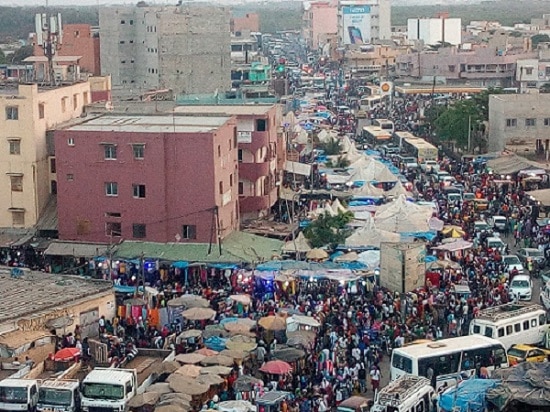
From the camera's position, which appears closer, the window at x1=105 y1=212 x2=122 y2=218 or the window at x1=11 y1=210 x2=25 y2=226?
the window at x1=105 y1=212 x2=122 y2=218

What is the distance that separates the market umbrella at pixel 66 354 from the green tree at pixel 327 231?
8.56 meters

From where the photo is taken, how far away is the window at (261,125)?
2866 cm

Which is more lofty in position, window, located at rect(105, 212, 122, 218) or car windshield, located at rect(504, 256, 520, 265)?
window, located at rect(105, 212, 122, 218)

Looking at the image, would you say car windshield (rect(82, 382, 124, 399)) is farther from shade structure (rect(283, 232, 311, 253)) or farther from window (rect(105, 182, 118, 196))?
window (rect(105, 182, 118, 196))

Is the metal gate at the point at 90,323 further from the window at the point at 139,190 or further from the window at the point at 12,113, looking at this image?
the window at the point at 12,113

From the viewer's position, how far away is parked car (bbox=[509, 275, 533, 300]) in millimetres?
20906

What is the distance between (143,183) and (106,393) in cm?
997

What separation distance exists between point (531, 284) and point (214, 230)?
279 inches

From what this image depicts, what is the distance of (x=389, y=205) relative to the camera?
2669 cm

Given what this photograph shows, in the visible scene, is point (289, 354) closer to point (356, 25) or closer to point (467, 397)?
point (467, 397)

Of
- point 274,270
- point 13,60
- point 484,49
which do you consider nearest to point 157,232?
point 274,270

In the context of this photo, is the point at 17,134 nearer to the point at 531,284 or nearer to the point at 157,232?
the point at 157,232

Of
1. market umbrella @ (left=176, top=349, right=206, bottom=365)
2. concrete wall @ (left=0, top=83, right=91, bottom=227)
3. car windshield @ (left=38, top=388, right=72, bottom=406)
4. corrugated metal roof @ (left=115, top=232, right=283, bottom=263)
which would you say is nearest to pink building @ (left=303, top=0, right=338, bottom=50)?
concrete wall @ (left=0, top=83, right=91, bottom=227)

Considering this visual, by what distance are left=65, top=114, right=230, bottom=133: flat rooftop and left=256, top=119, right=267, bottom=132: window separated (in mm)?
1621
